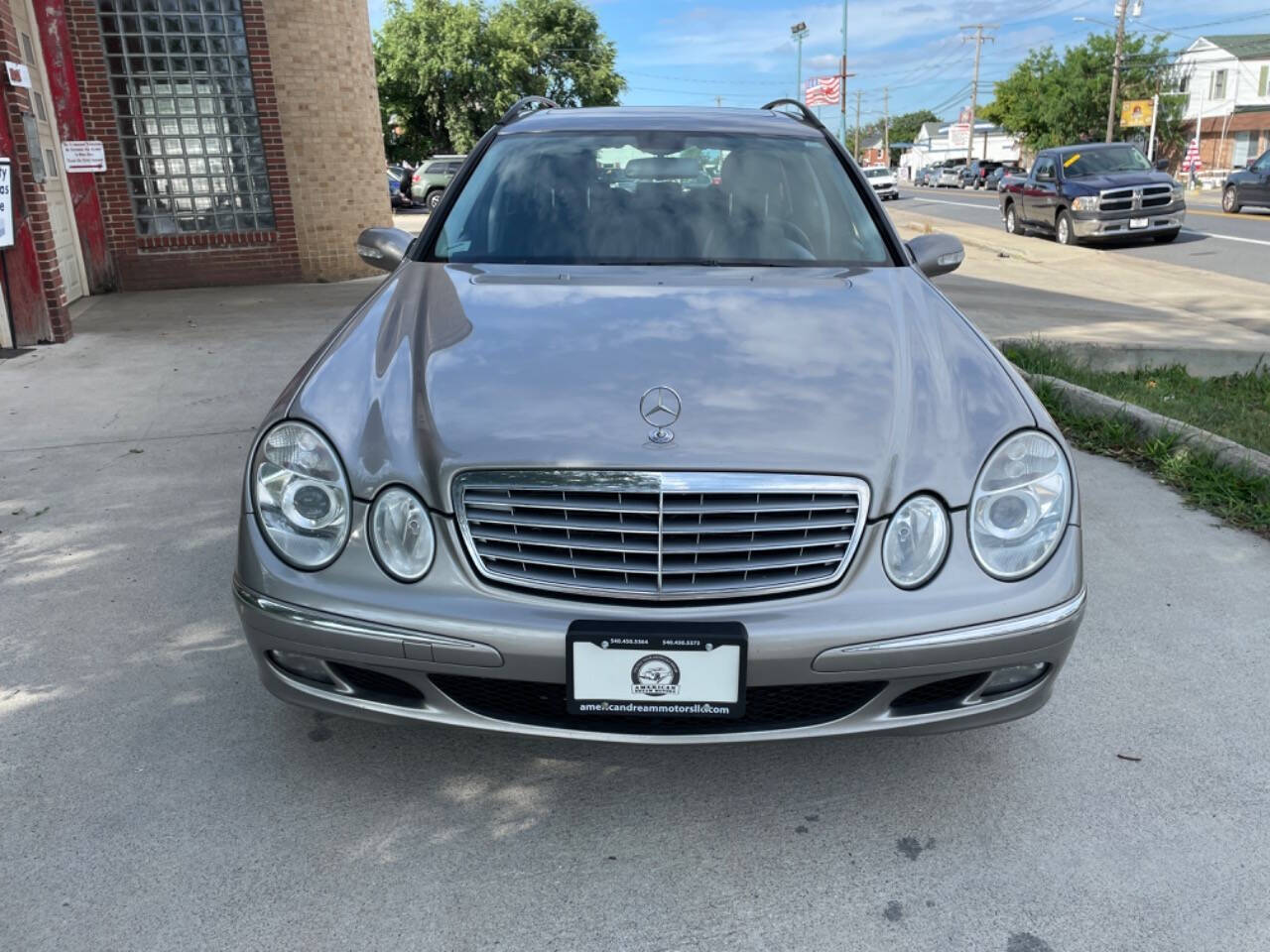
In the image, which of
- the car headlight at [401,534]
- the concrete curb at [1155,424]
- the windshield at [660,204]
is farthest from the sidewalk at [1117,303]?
the car headlight at [401,534]

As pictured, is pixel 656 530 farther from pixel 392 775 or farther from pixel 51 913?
pixel 51 913

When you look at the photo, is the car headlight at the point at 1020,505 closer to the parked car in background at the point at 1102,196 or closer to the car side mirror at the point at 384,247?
the car side mirror at the point at 384,247

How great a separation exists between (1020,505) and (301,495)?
153cm

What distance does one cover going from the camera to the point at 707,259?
3166 mm

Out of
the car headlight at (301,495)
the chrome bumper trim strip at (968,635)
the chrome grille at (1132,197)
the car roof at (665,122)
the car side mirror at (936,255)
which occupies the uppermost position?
the car roof at (665,122)

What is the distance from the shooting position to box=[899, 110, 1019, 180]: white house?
102312mm

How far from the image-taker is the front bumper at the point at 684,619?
78.6 inches

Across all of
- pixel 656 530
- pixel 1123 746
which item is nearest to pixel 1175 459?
pixel 1123 746

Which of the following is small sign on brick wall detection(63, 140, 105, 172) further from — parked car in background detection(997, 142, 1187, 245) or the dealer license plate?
parked car in background detection(997, 142, 1187, 245)

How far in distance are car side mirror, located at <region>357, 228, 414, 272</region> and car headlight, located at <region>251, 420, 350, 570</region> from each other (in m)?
1.35

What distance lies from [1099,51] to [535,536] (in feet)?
228

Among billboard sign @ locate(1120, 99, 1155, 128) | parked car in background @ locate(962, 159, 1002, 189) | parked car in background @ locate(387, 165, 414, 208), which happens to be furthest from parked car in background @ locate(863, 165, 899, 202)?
billboard sign @ locate(1120, 99, 1155, 128)

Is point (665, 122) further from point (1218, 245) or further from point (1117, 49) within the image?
point (1117, 49)

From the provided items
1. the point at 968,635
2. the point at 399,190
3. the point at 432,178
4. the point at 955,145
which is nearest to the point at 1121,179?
the point at 968,635
